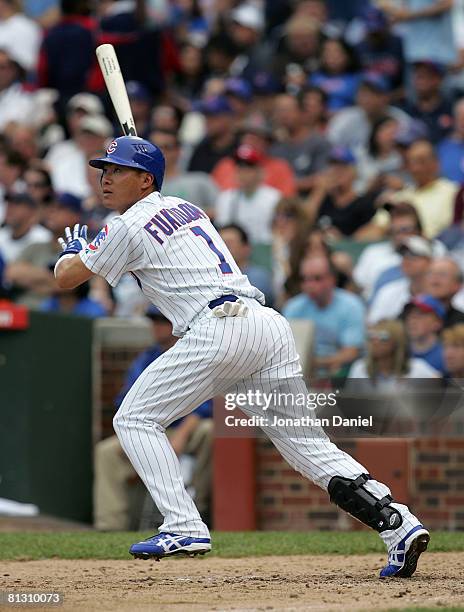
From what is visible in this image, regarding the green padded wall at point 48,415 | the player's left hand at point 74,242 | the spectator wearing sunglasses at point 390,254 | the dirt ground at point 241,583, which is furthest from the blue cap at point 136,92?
the player's left hand at point 74,242

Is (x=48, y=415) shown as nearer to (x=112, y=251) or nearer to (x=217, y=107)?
(x=217, y=107)

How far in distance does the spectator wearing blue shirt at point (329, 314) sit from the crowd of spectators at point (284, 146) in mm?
13

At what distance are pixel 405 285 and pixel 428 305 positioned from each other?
744 mm

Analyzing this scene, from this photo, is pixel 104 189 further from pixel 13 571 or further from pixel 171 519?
pixel 13 571

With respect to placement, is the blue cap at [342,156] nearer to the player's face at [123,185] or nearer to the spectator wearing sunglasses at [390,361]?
the spectator wearing sunglasses at [390,361]

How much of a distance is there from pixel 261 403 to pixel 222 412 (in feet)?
11.0

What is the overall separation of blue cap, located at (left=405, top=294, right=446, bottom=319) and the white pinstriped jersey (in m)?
3.28

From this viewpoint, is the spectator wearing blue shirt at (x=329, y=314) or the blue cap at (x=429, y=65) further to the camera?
the blue cap at (x=429, y=65)

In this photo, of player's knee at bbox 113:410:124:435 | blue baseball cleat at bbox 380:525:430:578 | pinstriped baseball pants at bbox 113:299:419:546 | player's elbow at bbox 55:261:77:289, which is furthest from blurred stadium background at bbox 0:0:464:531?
player's elbow at bbox 55:261:77:289

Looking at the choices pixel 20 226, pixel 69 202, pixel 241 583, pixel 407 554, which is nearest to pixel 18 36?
pixel 20 226

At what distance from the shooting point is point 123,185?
20.2 ft

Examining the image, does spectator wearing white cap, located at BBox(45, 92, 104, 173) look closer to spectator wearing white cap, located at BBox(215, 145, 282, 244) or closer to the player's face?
spectator wearing white cap, located at BBox(215, 145, 282, 244)

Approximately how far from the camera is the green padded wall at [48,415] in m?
10.4

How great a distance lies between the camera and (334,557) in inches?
283
